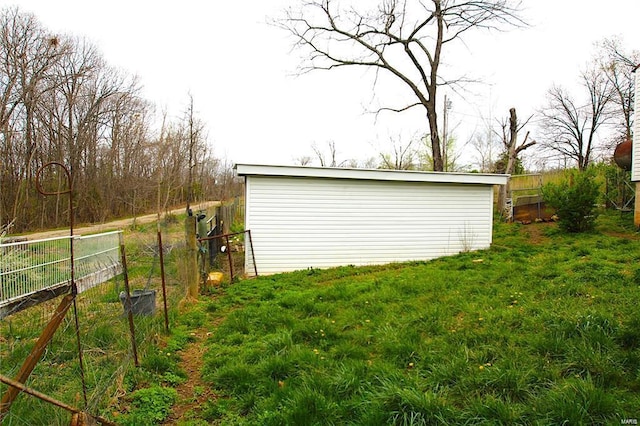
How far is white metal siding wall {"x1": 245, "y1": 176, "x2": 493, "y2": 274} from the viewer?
9539 millimetres

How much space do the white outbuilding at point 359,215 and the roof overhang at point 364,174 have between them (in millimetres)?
23

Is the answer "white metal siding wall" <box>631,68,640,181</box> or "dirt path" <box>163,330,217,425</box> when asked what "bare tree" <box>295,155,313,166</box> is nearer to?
"white metal siding wall" <box>631,68,640,181</box>

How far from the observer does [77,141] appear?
2255 centimetres

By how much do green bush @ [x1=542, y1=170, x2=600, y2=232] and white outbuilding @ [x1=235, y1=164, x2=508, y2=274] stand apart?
2125 mm

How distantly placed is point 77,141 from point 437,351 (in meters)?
24.7

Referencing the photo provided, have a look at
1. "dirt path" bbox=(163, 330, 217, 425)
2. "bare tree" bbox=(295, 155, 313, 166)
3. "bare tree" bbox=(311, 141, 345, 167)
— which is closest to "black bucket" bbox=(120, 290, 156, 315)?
"dirt path" bbox=(163, 330, 217, 425)

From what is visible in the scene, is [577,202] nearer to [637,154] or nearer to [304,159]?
[637,154]

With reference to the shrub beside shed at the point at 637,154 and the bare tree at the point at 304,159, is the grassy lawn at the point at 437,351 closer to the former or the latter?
the shrub beside shed at the point at 637,154

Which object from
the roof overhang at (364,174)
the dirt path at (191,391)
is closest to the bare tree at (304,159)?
the roof overhang at (364,174)

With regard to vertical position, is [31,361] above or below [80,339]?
above

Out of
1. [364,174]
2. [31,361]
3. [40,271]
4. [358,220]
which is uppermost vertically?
[364,174]

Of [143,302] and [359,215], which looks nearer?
A: [143,302]

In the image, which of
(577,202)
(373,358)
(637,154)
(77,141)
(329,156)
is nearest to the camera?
(373,358)

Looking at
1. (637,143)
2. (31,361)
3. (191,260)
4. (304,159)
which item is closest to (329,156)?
(304,159)
